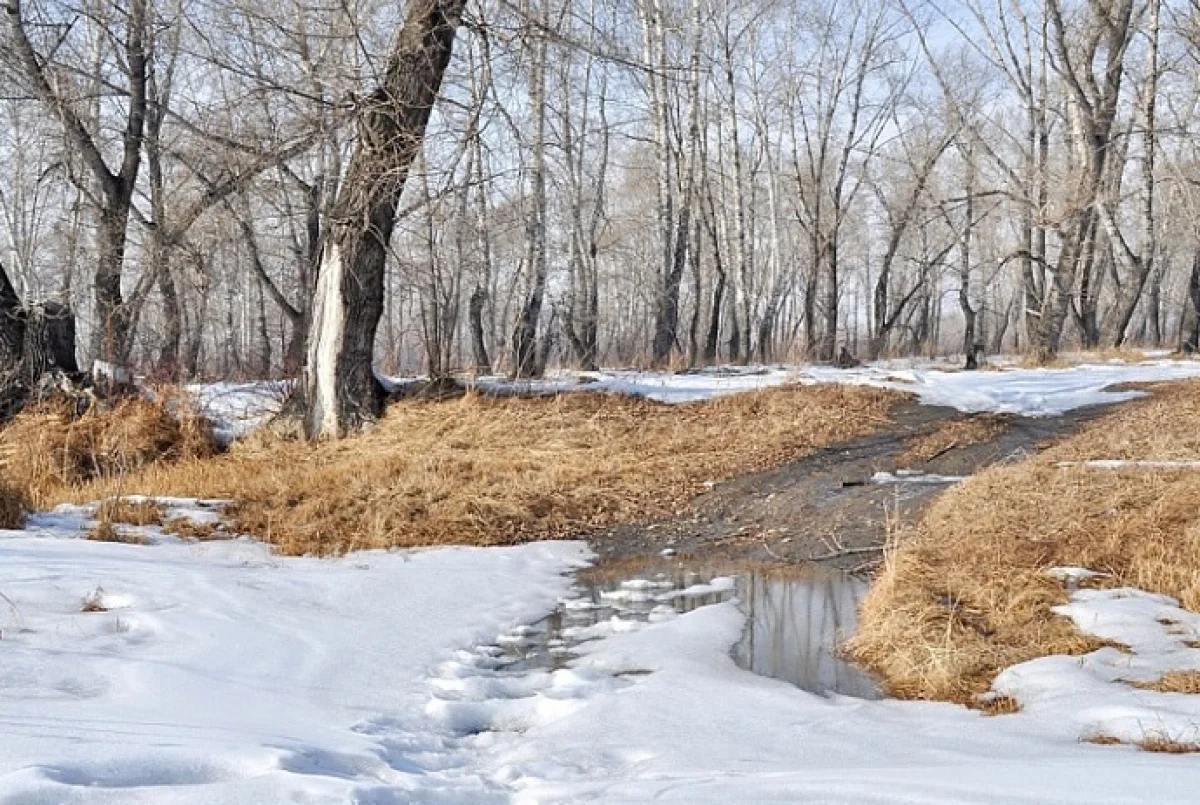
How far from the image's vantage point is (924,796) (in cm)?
220

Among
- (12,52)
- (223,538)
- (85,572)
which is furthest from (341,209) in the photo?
(85,572)

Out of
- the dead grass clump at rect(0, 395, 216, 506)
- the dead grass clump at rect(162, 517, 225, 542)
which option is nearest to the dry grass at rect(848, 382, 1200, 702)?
the dead grass clump at rect(162, 517, 225, 542)

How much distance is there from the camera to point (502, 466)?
8305 millimetres

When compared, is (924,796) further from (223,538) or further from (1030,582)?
(223,538)

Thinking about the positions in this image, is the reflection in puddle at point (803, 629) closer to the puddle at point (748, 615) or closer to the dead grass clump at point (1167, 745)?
the puddle at point (748, 615)

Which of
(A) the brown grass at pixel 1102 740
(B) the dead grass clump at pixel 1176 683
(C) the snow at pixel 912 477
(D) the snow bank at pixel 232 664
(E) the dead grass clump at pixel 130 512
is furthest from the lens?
(C) the snow at pixel 912 477

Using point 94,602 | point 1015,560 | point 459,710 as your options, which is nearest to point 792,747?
point 459,710

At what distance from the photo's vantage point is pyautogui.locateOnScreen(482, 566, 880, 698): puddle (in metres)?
4.10

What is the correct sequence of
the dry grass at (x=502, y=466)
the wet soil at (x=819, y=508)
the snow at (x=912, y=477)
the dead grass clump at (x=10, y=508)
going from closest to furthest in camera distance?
1. the dead grass clump at (x=10, y=508)
2. the wet soil at (x=819, y=508)
3. the dry grass at (x=502, y=466)
4. the snow at (x=912, y=477)

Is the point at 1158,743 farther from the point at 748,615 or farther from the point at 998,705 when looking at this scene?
the point at 748,615

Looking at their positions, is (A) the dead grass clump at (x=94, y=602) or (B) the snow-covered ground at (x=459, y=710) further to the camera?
(A) the dead grass clump at (x=94, y=602)

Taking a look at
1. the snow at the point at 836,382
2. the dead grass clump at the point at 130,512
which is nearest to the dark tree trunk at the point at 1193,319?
the snow at the point at 836,382

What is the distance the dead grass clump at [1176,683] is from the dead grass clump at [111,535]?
18.6 ft

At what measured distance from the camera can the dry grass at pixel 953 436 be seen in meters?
8.01
